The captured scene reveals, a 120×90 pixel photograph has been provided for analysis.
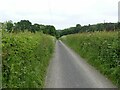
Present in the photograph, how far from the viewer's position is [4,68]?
318 inches

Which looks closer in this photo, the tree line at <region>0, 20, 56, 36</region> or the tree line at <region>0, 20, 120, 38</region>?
the tree line at <region>0, 20, 56, 36</region>

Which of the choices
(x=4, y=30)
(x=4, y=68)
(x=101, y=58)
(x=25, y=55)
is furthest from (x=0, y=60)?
(x=101, y=58)

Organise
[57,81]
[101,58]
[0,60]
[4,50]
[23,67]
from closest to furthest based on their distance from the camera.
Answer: [0,60], [4,50], [23,67], [57,81], [101,58]

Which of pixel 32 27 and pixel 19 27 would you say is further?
pixel 32 27

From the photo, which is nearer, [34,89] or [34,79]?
[34,89]

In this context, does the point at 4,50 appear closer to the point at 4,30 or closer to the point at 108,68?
the point at 4,30

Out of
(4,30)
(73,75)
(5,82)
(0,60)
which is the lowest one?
(73,75)

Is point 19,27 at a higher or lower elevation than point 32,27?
higher

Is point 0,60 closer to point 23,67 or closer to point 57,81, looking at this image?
point 23,67

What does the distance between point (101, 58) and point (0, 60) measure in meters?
9.01

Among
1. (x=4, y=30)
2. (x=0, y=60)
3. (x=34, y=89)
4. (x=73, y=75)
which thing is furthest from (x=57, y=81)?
(x=0, y=60)

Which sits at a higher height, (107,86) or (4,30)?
(4,30)

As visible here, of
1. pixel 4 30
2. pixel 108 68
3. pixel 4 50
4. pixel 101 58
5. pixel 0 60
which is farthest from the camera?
pixel 101 58

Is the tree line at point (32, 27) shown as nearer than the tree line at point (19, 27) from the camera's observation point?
No
